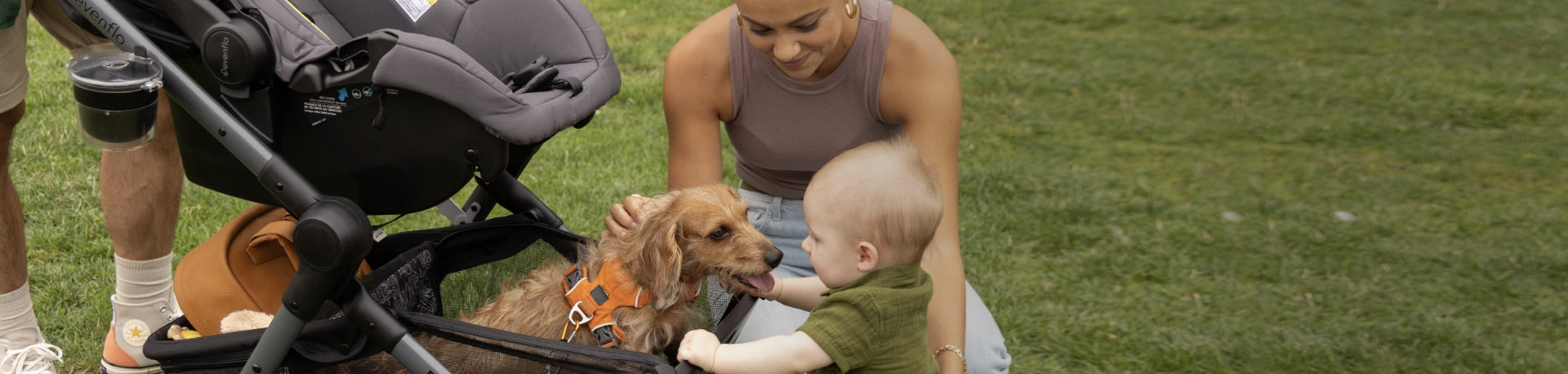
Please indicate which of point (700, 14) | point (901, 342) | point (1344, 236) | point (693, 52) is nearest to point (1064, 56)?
point (700, 14)

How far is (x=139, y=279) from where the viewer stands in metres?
3.17

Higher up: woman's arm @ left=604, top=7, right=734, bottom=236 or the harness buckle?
woman's arm @ left=604, top=7, right=734, bottom=236

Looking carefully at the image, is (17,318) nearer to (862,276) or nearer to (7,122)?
(7,122)

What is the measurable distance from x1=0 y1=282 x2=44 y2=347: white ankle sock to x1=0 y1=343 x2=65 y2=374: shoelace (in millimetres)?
40

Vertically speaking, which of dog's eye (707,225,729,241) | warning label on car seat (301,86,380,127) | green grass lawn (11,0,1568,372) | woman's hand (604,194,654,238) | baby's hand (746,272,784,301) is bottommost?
green grass lawn (11,0,1568,372)

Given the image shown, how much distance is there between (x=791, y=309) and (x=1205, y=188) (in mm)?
3161

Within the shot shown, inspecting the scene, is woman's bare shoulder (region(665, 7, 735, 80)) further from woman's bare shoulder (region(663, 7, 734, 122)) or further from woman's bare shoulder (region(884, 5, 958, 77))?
woman's bare shoulder (region(884, 5, 958, 77))

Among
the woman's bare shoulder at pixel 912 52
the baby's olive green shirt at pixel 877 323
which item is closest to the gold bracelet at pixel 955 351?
the baby's olive green shirt at pixel 877 323

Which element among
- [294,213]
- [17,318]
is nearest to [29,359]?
[17,318]

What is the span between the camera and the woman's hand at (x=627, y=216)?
2672 mm

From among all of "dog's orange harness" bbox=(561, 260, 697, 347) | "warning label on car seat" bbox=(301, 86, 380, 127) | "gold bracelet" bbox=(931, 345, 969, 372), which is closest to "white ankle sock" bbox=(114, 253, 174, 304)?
"warning label on car seat" bbox=(301, 86, 380, 127)

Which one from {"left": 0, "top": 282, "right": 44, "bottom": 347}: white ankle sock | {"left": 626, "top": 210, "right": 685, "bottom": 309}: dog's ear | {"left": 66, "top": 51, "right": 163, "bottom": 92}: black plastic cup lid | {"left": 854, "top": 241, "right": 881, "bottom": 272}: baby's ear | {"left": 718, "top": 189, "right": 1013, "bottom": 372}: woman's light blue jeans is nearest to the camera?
{"left": 66, "top": 51, "right": 163, "bottom": 92}: black plastic cup lid

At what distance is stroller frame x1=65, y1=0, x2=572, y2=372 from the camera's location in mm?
2150

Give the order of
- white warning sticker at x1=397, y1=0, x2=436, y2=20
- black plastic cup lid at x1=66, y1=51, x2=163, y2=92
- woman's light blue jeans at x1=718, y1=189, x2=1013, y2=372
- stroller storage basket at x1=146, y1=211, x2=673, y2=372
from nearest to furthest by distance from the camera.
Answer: black plastic cup lid at x1=66, y1=51, x2=163, y2=92
stroller storage basket at x1=146, y1=211, x2=673, y2=372
white warning sticker at x1=397, y1=0, x2=436, y2=20
woman's light blue jeans at x1=718, y1=189, x2=1013, y2=372
